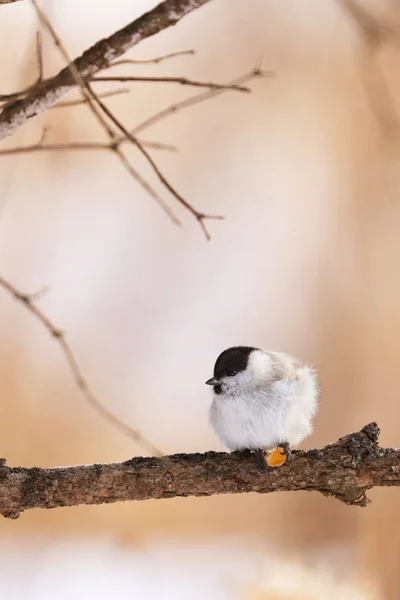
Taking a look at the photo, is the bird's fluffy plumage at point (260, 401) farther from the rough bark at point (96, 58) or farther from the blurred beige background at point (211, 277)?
the blurred beige background at point (211, 277)

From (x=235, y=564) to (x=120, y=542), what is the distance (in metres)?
0.34

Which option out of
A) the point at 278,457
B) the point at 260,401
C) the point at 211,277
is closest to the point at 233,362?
the point at 260,401

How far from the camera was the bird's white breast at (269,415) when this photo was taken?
952 mm

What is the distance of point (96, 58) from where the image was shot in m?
0.61

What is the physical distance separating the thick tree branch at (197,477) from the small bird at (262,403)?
34mm

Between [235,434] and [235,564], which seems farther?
[235,564]

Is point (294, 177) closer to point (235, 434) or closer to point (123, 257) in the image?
point (123, 257)

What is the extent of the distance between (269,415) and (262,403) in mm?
22

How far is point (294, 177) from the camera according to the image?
2074 millimetres

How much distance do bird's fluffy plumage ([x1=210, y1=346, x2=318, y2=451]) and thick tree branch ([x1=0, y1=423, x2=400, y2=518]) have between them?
0.07m

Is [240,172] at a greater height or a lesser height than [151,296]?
greater

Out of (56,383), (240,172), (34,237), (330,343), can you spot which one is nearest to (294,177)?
(240,172)

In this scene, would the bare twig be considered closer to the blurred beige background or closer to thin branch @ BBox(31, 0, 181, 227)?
thin branch @ BBox(31, 0, 181, 227)

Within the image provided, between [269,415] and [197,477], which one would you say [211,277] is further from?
[197,477]
